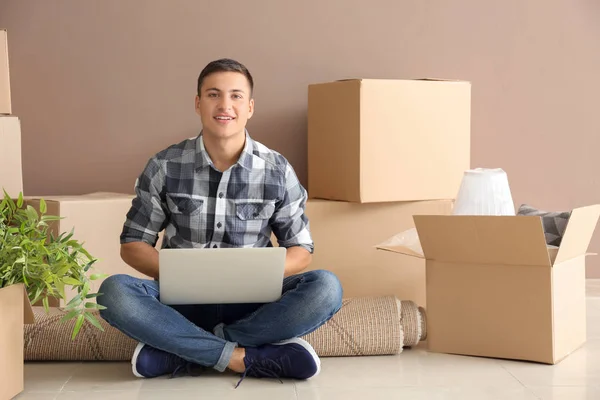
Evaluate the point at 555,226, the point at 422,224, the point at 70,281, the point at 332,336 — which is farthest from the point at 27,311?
the point at 555,226

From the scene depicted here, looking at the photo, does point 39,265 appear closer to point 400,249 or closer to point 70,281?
point 70,281

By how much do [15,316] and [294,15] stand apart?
160 cm

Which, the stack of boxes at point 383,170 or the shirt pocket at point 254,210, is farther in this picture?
the stack of boxes at point 383,170

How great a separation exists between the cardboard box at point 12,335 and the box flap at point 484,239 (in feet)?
3.32

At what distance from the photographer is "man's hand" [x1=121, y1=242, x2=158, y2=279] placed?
2053 mm

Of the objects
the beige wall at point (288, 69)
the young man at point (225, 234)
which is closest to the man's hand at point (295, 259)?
the young man at point (225, 234)

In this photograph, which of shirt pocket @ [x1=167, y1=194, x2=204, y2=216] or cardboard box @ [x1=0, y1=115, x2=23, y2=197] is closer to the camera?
shirt pocket @ [x1=167, y1=194, x2=204, y2=216]

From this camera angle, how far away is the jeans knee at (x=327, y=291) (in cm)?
201

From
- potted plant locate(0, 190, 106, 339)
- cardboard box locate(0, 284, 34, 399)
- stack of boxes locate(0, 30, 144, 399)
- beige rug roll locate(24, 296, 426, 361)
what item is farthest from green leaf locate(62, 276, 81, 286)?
stack of boxes locate(0, 30, 144, 399)

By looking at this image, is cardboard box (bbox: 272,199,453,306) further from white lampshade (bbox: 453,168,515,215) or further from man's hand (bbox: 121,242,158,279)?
man's hand (bbox: 121,242,158,279)

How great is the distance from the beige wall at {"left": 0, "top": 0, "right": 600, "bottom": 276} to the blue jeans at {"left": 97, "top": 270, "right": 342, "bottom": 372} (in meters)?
0.99

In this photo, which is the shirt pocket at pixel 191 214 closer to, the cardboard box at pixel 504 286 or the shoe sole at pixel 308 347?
the shoe sole at pixel 308 347

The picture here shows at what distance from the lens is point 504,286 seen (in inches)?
84.6

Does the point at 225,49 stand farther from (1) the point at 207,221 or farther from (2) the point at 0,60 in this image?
(1) the point at 207,221
